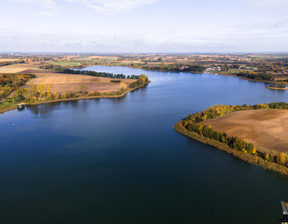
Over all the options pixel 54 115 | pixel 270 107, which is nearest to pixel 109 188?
pixel 54 115

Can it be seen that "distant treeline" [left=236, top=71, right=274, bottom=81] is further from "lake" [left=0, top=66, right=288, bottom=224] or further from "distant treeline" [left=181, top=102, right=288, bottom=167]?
"lake" [left=0, top=66, right=288, bottom=224]

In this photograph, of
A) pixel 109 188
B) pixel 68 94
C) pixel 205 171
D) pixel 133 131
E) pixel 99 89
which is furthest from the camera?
pixel 99 89

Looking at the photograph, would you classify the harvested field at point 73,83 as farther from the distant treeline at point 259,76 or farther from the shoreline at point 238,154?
the distant treeline at point 259,76

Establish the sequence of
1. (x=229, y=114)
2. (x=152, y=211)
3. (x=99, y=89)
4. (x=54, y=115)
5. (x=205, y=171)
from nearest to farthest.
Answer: (x=152, y=211)
(x=205, y=171)
(x=229, y=114)
(x=54, y=115)
(x=99, y=89)

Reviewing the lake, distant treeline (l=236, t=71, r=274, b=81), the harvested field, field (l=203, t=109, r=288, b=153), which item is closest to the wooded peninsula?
field (l=203, t=109, r=288, b=153)

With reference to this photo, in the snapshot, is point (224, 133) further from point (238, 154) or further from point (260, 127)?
point (260, 127)

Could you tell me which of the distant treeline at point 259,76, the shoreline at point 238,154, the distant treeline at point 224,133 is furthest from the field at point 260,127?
the distant treeline at point 259,76

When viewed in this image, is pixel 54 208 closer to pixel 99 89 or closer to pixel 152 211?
pixel 152 211
